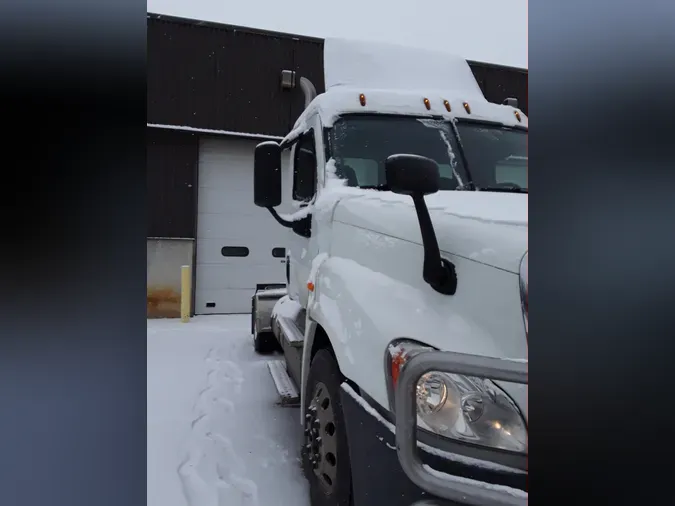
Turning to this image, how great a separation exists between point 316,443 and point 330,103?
218 centimetres

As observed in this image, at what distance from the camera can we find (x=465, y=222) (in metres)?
1.66

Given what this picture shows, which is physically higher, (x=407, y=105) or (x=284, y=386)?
(x=407, y=105)

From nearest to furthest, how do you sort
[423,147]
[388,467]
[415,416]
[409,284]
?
[415,416]
[388,467]
[409,284]
[423,147]

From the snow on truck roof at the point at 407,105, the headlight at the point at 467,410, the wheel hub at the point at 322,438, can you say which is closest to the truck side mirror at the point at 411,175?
the headlight at the point at 467,410

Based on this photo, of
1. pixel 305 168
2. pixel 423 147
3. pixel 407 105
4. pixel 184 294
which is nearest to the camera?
pixel 423 147

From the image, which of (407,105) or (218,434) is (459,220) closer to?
(407,105)

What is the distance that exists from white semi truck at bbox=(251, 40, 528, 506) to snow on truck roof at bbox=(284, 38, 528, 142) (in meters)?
0.01

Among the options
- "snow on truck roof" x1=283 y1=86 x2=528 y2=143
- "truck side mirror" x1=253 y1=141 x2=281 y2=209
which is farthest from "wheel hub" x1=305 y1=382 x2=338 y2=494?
"snow on truck roof" x1=283 y1=86 x2=528 y2=143

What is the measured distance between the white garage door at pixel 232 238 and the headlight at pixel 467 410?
22.3ft

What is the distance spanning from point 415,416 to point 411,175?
2.67 feet
